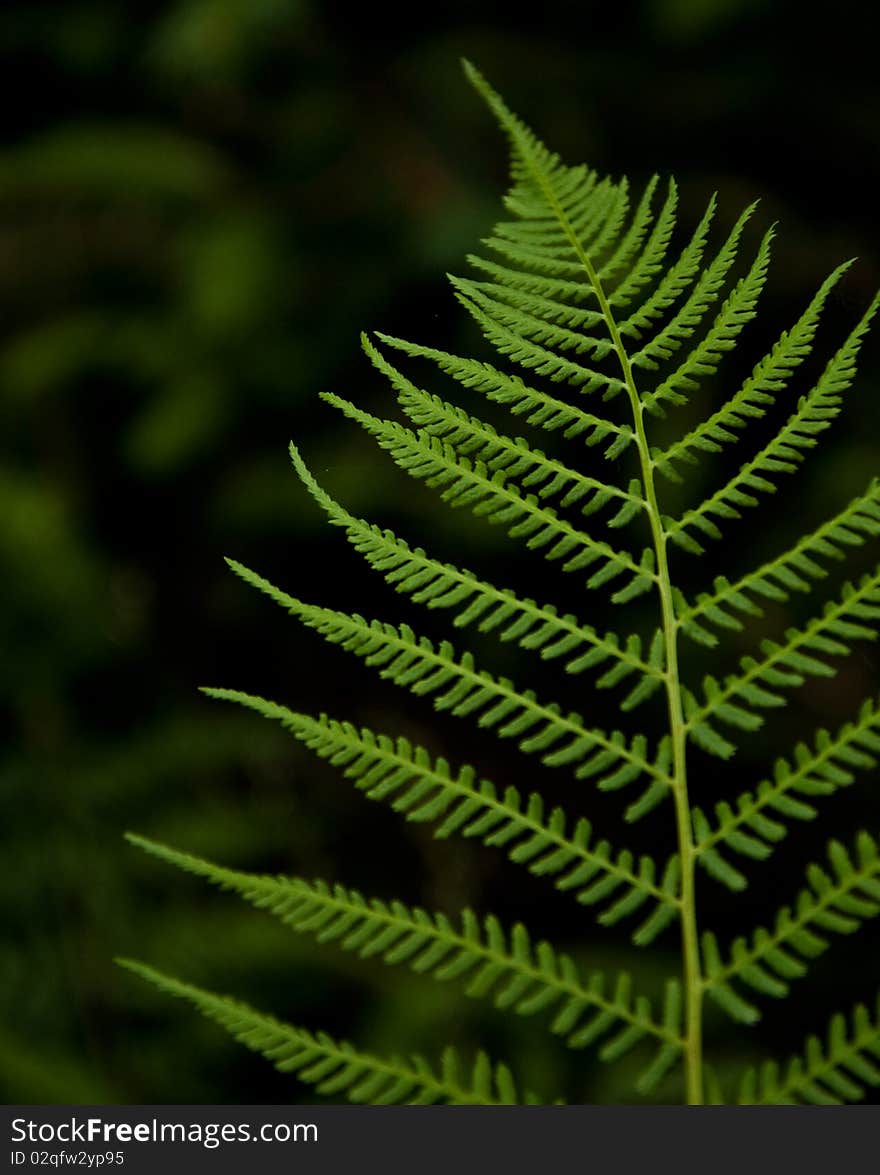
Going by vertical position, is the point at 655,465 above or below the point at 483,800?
above

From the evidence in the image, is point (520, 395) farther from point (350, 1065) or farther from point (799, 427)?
point (350, 1065)

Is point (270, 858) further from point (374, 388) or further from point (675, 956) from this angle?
point (374, 388)

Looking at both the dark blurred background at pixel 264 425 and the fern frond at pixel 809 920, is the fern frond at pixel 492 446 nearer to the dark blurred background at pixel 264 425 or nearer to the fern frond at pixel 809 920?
the fern frond at pixel 809 920

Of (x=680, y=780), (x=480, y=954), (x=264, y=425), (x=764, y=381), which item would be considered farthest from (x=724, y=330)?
(x=264, y=425)

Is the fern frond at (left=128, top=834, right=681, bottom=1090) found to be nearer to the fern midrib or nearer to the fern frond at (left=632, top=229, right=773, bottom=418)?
the fern midrib

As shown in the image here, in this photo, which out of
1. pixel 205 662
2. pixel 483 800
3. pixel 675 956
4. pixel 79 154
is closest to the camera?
pixel 483 800

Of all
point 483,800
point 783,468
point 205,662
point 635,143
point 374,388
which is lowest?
point 483,800

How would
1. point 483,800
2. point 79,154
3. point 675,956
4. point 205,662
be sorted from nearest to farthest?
1. point 483,800
2. point 675,956
3. point 79,154
4. point 205,662

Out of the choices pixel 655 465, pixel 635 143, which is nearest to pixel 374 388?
pixel 635 143

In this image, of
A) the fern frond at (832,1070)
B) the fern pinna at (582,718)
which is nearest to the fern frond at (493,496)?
the fern pinna at (582,718)
